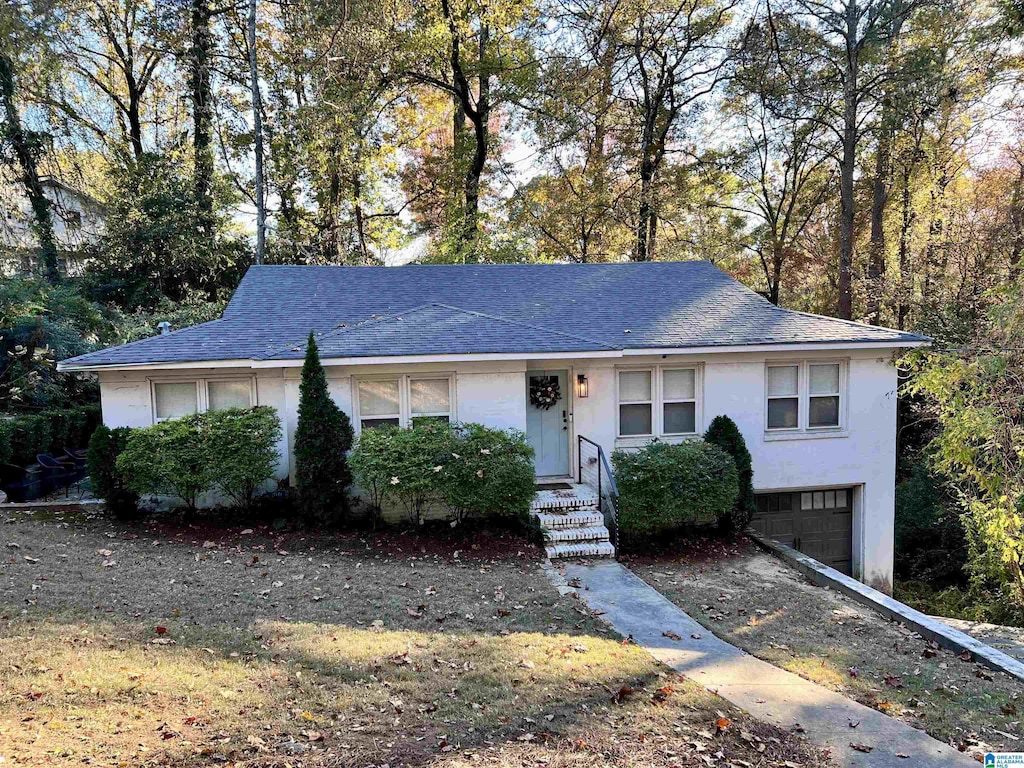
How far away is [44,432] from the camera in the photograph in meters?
12.4

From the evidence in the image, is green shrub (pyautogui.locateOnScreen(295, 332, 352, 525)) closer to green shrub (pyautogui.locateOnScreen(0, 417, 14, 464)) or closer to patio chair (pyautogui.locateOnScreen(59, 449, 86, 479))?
green shrub (pyautogui.locateOnScreen(0, 417, 14, 464))

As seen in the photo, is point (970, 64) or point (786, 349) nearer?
point (786, 349)

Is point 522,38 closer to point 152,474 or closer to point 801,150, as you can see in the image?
point 801,150

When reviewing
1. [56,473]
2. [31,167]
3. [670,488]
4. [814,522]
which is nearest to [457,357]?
[670,488]

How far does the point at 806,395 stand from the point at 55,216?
25.4 meters

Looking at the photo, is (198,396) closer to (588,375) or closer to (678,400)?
(588,375)

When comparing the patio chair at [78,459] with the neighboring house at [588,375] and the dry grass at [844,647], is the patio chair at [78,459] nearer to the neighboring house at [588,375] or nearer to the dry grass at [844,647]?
the neighboring house at [588,375]

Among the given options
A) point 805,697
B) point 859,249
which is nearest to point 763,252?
point 859,249

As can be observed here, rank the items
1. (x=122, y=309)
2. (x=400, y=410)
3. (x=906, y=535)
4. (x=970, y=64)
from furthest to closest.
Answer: (x=122, y=309) → (x=970, y=64) → (x=906, y=535) → (x=400, y=410)

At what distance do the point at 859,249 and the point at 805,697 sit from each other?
20.8m

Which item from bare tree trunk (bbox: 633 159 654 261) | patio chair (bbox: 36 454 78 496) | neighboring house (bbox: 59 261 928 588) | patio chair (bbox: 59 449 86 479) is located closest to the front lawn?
neighboring house (bbox: 59 261 928 588)

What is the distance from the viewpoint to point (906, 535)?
13836 mm

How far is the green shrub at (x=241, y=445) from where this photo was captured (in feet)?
29.8

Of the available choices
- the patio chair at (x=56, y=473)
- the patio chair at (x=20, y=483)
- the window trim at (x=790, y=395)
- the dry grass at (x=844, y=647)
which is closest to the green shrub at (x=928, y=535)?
the window trim at (x=790, y=395)
